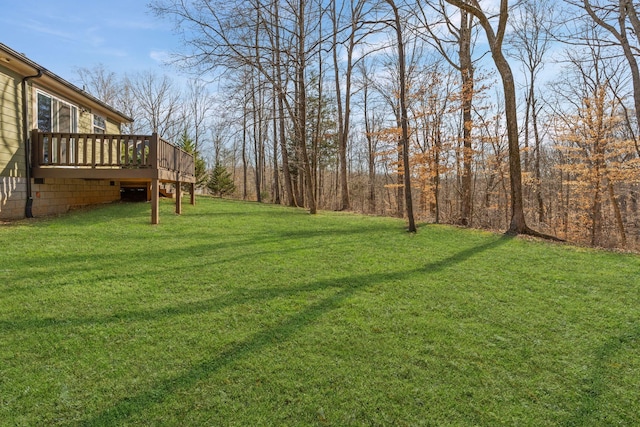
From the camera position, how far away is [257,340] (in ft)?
8.61

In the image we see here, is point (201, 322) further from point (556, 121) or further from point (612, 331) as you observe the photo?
point (556, 121)

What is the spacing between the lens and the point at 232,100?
10.7 metres

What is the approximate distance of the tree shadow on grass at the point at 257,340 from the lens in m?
1.88

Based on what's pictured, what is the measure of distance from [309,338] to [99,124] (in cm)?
1149

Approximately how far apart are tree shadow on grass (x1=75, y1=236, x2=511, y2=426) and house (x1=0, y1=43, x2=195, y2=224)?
4.99m

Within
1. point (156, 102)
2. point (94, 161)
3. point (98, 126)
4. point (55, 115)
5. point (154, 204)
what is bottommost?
point (154, 204)

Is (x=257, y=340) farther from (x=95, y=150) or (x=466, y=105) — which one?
(x=466, y=105)

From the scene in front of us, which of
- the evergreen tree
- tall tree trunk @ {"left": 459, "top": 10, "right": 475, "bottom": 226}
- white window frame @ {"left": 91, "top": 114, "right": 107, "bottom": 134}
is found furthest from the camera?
the evergreen tree

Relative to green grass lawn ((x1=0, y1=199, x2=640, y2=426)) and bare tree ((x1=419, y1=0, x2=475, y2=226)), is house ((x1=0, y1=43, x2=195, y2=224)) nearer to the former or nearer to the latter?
green grass lawn ((x1=0, y1=199, x2=640, y2=426))

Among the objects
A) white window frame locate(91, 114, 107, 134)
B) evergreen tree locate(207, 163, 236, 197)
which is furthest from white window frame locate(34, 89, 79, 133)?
evergreen tree locate(207, 163, 236, 197)

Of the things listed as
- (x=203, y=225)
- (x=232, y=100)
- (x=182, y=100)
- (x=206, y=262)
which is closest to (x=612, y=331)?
(x=206, y=262)

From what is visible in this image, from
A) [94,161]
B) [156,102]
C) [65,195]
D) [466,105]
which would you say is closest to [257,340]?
[94,161]

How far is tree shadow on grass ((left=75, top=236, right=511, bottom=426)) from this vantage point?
1.88 m

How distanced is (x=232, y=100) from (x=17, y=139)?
569cm
